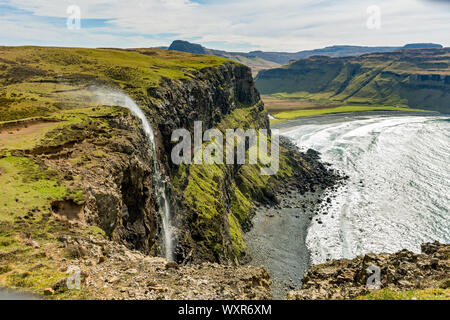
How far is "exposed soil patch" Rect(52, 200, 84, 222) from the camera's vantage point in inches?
879

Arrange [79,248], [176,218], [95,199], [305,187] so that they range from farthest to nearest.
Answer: [305,187] → [176,218] → [95,199] → [79,248]

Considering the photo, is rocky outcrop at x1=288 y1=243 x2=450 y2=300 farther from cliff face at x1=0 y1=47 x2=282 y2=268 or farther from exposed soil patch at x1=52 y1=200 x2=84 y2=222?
cliff face at x1=0 y1=47 x2=282 y2=268

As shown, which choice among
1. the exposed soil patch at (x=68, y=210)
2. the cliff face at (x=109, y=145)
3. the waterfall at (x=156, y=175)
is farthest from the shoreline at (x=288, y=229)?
the exposed soil patch at (x=68, y=210)

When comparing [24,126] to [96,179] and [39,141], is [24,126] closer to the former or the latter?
[39,141]

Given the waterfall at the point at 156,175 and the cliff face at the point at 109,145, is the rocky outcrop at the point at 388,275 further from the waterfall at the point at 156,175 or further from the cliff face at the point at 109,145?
the waterfall at the point at 156,175

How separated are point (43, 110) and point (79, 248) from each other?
32.3 m

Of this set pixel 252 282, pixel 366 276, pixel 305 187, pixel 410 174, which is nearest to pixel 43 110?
pixel 252 282

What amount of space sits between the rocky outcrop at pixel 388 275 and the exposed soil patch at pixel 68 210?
58.1ft

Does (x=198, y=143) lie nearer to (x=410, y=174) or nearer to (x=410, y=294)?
(x=410, y=294)

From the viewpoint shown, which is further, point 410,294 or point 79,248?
point 79,248

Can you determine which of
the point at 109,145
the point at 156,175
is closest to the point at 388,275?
the point at 109,145

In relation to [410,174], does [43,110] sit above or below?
above

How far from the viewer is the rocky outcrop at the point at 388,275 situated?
752 inches

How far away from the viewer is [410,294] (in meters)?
15.9
